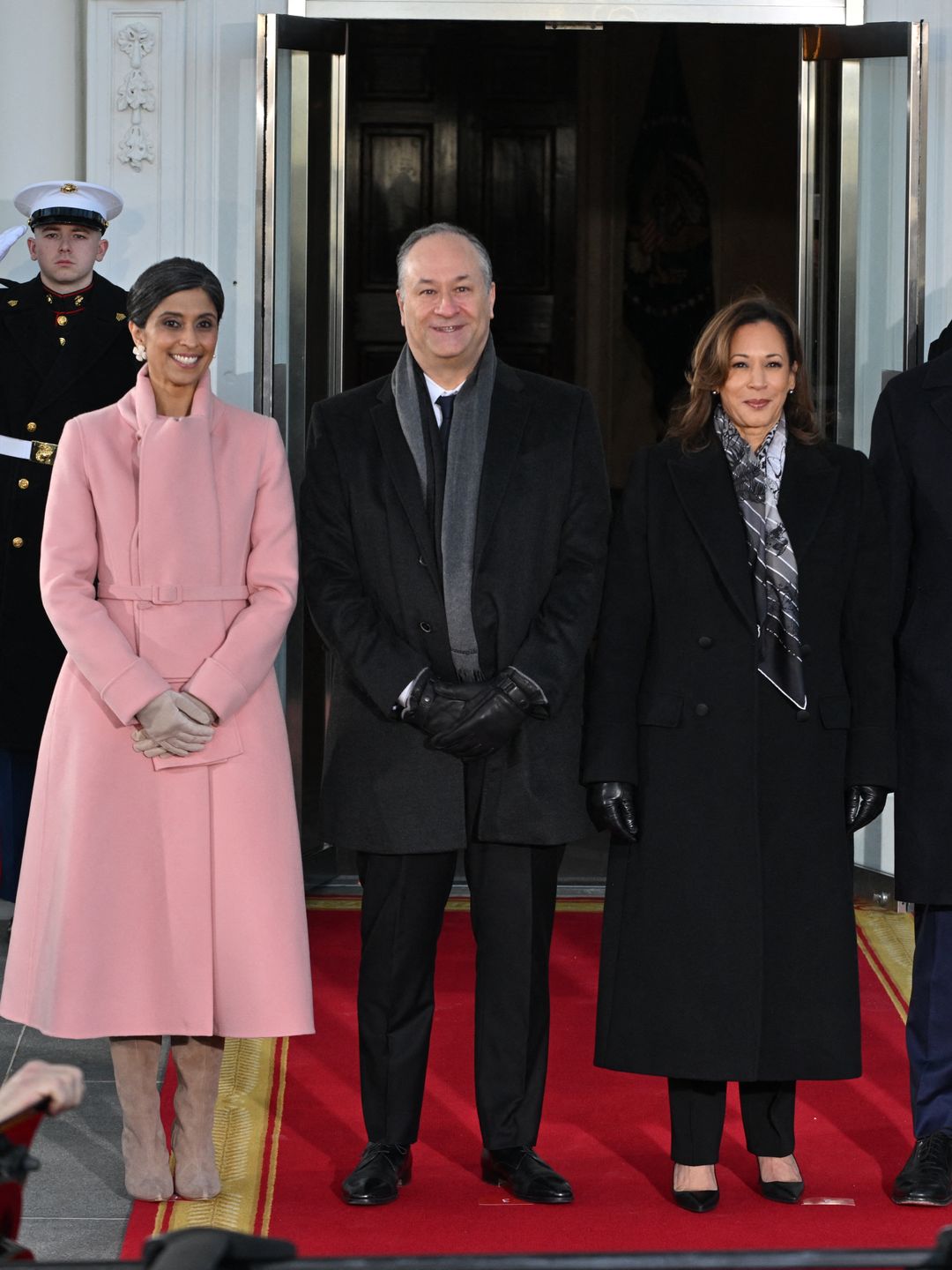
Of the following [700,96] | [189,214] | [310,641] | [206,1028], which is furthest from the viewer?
[700,96]

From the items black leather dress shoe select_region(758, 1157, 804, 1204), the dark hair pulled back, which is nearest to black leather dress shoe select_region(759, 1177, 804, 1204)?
black leather dress shoe select_region(758, 1157, 804, 1204)

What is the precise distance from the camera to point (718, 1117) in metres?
3.23

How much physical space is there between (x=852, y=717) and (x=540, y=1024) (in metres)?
0.76

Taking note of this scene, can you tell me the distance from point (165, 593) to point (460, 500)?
1.74 ft

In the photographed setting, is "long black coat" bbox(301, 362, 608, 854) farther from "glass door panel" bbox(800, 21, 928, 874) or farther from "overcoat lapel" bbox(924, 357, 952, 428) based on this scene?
"glass door panel" bbox(800, 21, 928, 874)

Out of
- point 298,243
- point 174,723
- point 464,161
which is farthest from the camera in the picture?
point 464,161

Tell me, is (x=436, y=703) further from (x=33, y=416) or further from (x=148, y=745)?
(x=33, y=416)

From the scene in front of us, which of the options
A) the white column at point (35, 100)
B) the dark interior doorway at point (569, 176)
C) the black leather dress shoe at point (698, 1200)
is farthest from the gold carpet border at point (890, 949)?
the dark interior doorway at point (569, 176)

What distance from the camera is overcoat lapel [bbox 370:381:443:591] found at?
327cm

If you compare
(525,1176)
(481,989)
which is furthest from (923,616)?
(525,1176)

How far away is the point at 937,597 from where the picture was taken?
10.9 feet

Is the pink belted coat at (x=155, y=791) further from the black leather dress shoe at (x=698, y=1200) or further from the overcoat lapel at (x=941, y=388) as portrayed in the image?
the overcoat lapel at (x=941, y=388)

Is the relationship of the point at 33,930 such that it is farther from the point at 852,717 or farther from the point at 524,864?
the point at 852,717

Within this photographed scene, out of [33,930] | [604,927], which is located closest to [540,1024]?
[604,927]
